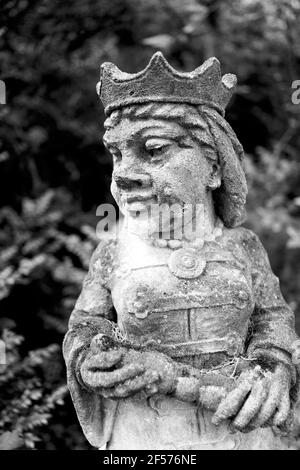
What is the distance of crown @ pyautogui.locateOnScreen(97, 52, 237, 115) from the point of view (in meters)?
1.85

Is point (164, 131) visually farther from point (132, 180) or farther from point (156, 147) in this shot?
point (132, 180)

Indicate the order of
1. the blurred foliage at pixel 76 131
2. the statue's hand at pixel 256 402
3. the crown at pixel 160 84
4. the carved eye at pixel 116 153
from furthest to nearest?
the blurred foliage at pixel 76 131 → the carved eye at pixel 116 153 → the crown at pixel 160 84 → the statue's hand at pixel 256 402

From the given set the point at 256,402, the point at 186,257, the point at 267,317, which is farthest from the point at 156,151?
the point at 256,402

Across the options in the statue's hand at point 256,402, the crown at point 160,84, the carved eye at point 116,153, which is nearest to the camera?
the statue's hand at point 256,402

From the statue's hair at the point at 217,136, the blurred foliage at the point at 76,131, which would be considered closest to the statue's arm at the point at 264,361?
the statue's hair at the point at 217,136

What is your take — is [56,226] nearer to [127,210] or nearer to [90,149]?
[90,149]

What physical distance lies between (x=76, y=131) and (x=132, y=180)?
111 inches

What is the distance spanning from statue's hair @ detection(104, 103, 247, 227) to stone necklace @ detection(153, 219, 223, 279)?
6.7 inches

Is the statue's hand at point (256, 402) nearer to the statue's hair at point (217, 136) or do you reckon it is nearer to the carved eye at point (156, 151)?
the statue's hair at point (217, 136)

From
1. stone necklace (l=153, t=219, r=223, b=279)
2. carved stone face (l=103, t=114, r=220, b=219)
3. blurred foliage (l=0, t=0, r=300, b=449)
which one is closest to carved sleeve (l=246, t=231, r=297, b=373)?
stone necklace (l=153, t=219, r=223, b=279)

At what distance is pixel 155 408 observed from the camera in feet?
6.28

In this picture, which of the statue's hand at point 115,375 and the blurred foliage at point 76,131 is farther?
the blurred foliage at point 76,131

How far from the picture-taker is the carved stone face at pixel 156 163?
1878 millimetres

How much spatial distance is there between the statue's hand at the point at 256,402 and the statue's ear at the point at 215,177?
24.2 inches
